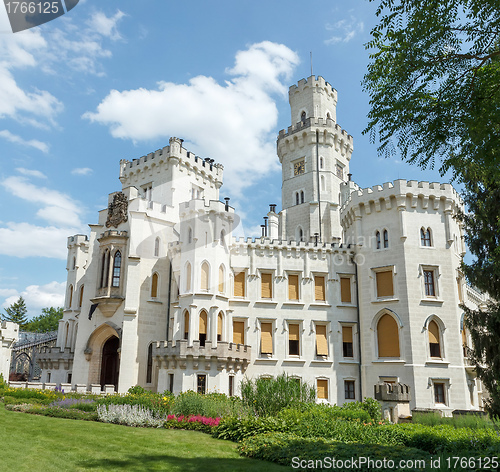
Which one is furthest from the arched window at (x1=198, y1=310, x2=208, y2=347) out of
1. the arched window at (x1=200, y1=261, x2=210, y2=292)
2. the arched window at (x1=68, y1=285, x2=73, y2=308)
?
the arched window at (x1=68, y1=285, x2=73, y2=308)

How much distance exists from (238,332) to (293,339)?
3985 millimetres

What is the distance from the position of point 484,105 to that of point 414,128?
151 cm

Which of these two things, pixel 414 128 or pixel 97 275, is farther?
pixel 97 275

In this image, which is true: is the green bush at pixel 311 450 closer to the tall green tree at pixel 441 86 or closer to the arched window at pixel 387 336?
the tall green tree at pixel 441 86

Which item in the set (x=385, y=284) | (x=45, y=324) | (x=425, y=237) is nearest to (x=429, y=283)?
(x=385, y=284)

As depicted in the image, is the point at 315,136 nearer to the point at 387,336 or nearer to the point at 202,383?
the point at 387,336

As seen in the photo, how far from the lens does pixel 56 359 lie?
36.5 meters

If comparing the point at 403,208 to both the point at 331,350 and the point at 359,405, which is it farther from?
the point at 359,405

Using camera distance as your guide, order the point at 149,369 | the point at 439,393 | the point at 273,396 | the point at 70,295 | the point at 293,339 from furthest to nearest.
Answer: the point at 70,295 < the point at 293,339 < the point at 149,369 < the point at 439,393 < the point at 273,396

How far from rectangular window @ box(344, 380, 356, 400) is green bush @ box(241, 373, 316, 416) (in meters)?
14.6

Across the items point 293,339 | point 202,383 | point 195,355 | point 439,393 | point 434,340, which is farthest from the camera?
point 293,339

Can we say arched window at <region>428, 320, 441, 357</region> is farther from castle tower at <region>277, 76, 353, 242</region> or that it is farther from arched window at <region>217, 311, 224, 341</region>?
arched window at <region>217, 311, 224, 341</region>

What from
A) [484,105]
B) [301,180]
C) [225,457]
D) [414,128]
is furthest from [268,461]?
[301,180]

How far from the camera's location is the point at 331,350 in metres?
32.2
